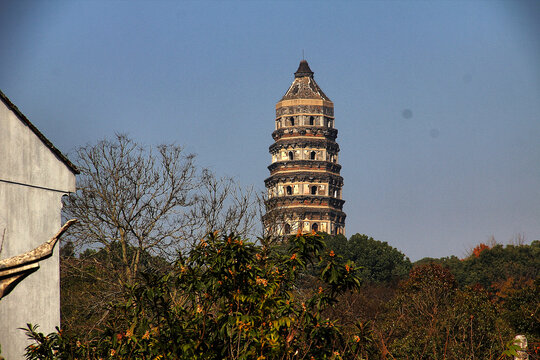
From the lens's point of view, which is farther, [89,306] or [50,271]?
[89,306]

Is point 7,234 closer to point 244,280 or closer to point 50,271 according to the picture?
point 50,271

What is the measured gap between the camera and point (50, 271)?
18.9m

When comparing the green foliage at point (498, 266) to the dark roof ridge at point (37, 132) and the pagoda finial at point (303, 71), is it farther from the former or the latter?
the dark roof ridge at point (37, 132)

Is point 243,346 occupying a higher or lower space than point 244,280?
lower

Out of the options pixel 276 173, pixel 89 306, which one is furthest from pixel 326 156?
pixel 89 306

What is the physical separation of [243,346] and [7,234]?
1036 cm

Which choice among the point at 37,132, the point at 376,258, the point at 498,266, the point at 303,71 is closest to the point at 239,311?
the point at 37,132

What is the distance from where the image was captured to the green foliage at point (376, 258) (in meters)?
69.2

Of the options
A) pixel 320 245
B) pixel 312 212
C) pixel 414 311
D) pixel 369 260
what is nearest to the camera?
A: pixel 320 245

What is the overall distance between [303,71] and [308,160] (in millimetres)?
12094

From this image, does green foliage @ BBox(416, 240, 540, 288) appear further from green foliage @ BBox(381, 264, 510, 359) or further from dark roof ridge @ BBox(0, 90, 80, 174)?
dark roof ridge @ BBox(0, 90, 80, 174)

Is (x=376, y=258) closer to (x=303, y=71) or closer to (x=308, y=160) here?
(x=308, y=160)

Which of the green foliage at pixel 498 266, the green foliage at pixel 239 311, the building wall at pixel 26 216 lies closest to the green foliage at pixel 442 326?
the green foliage at pixel 239 311

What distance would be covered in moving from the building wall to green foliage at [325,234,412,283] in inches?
1971
